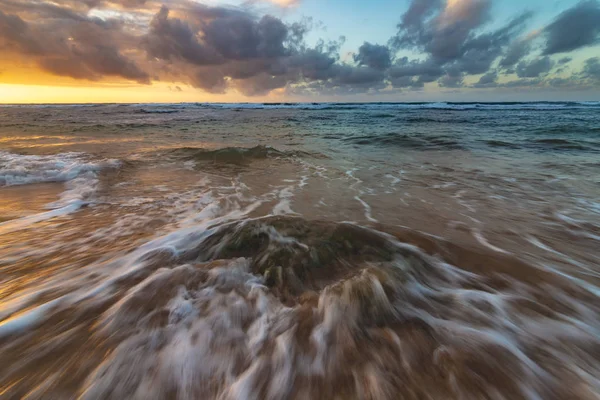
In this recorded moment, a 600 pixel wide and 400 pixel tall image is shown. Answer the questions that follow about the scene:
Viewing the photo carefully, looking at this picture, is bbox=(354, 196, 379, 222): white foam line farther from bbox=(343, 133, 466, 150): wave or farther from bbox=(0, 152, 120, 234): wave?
bbox=(343, 133, 466, 150): wave

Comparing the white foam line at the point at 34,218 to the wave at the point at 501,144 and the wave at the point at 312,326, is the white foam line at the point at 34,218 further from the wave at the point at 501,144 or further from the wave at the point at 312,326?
the wave at the point at 501,144

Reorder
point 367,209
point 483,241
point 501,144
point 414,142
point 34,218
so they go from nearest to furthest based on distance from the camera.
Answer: point 483,241, point 34,218, point 367,209, point 501,144, point 414,142

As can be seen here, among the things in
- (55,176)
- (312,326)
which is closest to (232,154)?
(55,176)

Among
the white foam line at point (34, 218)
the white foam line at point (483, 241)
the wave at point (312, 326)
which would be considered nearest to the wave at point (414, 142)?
the white foam line at point (483, 241)

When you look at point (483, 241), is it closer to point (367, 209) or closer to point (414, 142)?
point (367, 209)

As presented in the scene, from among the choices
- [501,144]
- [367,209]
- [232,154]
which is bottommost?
[501,144]

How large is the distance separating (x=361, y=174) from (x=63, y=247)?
557 centimetres

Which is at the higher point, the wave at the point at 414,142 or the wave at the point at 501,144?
the wave at the point at 414,142

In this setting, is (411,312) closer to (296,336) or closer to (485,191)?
(296,336)

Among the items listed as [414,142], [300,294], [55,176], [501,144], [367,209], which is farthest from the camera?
[414,142]

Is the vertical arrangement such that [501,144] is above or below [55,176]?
below

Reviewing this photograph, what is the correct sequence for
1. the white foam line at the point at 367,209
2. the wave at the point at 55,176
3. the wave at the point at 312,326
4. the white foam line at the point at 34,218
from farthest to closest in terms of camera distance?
the wave at the point at 55,176 → the white foam line at the point at 367,209 → the white foam line at the point at 34,218 → the wave at the point at 312,326

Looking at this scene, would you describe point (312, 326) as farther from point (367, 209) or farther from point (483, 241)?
point (367, 209)

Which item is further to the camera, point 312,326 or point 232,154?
point 232,154
